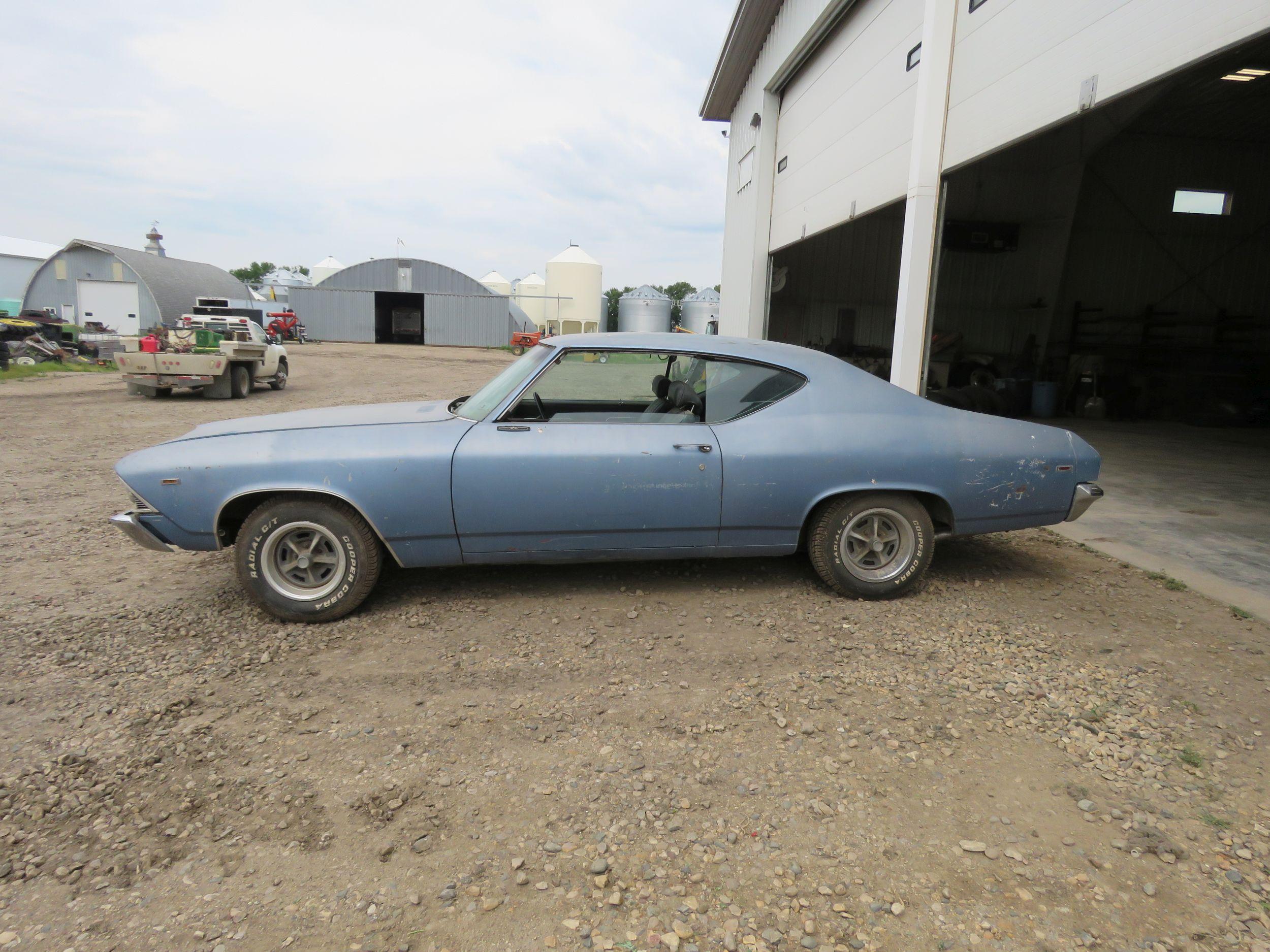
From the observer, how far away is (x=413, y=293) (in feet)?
143

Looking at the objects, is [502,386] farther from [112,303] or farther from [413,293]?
[413,293]

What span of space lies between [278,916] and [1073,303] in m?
17.6

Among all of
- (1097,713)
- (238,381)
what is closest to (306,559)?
(1097,713)

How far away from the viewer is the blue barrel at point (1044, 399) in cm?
1328

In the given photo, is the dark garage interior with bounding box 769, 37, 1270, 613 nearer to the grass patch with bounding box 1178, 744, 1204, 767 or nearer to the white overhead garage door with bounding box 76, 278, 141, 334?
the grass patch with bounding box 1178, 744, 1204, 767

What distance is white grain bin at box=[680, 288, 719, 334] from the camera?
48.8 metres

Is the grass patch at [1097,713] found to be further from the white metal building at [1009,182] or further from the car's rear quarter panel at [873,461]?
the white metal building at [1009,182]

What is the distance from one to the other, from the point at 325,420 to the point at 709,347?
207 centimetres

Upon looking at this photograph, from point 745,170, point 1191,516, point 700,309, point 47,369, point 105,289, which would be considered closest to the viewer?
point 1191,516

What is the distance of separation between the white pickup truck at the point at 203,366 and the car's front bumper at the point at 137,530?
11.8 metres

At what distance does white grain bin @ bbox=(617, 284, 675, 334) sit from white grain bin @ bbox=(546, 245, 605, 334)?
1959 mm

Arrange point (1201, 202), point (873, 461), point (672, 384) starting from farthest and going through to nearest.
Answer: point (1201, 202) → point (672, 384) → point (873, 461)

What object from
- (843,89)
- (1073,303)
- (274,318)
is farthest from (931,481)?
(274,318)

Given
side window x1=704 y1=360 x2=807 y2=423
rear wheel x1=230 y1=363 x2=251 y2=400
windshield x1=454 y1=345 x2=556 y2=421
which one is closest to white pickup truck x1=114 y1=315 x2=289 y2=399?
rear wheel x1=230 y1=363 x2=251 y2=400
